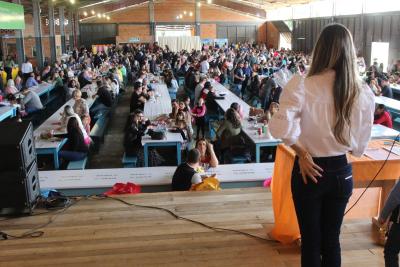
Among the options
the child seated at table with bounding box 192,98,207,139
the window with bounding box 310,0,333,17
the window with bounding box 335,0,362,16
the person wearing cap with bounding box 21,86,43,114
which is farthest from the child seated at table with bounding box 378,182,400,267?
the window with bounding box 310,0,333,17

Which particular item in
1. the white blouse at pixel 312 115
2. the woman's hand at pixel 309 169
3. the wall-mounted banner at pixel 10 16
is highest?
the wall-mounted banner at pixel 10 16

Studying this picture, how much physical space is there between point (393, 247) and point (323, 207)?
536mm

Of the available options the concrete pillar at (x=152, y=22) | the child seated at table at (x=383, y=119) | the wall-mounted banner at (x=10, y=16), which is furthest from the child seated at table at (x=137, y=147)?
the concrete pillar at (x=152, y=22)

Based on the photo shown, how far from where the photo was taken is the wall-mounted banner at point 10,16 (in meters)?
11.8

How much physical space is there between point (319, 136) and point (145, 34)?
30696 mm

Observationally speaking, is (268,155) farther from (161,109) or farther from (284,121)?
(284,121)

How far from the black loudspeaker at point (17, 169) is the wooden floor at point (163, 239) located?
146mm

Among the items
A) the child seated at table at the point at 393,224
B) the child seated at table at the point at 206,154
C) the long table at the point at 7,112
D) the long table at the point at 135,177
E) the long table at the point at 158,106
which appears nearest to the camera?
the child seated at table at the point at 393,224

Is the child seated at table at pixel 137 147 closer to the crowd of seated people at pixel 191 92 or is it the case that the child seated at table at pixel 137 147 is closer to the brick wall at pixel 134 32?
the crowd of seated people at pixel 191 92

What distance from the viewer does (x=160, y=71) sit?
15.9 meters

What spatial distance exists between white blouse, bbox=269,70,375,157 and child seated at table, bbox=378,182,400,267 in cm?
47

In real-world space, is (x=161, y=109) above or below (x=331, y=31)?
below

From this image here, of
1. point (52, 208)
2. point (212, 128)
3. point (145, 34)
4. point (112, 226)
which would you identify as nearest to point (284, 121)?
point (112, 226)

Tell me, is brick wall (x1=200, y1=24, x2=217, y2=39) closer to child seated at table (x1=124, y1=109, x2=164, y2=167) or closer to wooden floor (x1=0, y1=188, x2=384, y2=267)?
child seated at table (x1=124, y1=109, x2=164, y2=167)
